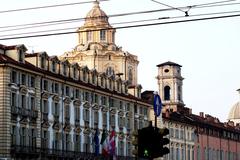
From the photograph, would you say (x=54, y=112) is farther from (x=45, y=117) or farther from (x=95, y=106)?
(x=95, y=106)

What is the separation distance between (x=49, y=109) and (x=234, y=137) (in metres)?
86.6

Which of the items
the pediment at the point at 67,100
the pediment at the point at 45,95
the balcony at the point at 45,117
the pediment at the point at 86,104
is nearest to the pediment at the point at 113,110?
the pediment at the point at 86,104

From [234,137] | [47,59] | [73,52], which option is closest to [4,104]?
[47,59]

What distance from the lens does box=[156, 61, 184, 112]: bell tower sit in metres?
153

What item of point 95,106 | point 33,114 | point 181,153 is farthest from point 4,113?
point 181,153

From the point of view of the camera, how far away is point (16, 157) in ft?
231

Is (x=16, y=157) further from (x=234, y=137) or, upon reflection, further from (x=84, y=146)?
(x=234, y=137)

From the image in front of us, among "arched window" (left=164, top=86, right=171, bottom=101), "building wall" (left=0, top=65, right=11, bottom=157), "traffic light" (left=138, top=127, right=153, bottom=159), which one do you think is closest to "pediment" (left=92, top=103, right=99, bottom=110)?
"building wall" (left=0, top=65, right=11, bottom=157)

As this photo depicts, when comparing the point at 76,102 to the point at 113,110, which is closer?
the point at 76,102

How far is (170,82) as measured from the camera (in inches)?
6083

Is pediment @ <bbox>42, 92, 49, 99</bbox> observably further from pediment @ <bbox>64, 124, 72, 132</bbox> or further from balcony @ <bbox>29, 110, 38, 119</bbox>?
pediment @ <bbox>64, 124, 72, 132</bbox>

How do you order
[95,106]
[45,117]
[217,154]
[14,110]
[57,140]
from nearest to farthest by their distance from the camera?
[14,110], [45,117], [57,140], [95,106], [217,154]

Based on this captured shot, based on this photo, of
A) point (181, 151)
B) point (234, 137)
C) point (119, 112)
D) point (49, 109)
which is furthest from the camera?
point (234, 137)

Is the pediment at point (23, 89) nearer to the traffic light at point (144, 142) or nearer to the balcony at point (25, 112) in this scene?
the balcony at point (25, 112)
